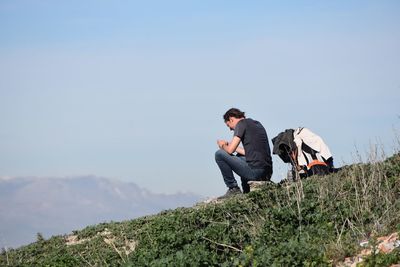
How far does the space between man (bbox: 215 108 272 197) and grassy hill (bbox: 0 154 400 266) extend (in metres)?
1.58

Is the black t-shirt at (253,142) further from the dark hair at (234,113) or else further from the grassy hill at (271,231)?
the grassy hill at (271,231)

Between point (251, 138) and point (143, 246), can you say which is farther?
point (251, 138)

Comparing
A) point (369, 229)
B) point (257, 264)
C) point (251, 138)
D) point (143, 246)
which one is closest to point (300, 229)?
point (369, 229)

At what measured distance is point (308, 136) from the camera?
15.6 m

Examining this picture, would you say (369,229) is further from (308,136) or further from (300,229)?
(308,136)

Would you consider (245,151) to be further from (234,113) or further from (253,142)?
(234,113)

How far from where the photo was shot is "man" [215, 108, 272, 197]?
605 inches

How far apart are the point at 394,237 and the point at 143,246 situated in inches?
153

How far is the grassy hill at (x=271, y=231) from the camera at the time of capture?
9.24m

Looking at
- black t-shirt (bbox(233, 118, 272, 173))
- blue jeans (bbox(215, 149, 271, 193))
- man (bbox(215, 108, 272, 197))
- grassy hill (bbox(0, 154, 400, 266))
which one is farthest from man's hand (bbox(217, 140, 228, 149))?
grassy hill (bbox(0, 154, 400, 266))

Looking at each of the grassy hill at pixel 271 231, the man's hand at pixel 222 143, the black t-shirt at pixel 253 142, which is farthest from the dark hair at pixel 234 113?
the grassy hill at pixel 271 231

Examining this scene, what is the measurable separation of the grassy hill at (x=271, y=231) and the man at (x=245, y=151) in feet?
5.17

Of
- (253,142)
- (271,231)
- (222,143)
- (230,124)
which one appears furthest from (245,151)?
(271,231)

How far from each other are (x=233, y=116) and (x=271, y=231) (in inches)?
205
